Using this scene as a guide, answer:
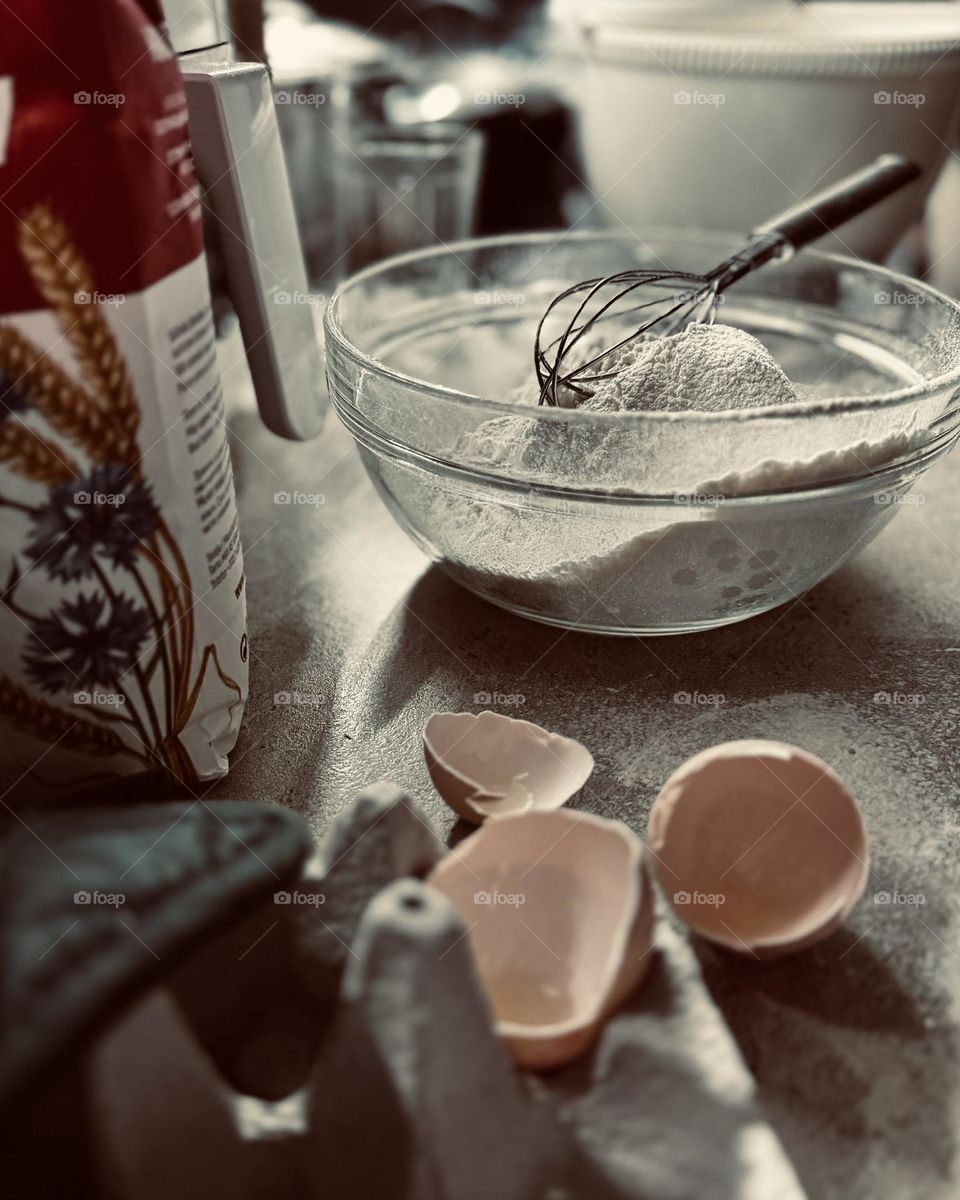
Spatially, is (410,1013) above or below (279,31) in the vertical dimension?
below

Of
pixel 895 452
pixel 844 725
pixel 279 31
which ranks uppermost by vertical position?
pixel 279 31

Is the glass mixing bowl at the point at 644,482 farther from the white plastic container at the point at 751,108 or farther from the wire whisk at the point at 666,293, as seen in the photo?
the white plastic container at the point at 751,108

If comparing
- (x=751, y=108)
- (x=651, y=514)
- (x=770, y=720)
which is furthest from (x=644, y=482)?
(x=751, y=108)

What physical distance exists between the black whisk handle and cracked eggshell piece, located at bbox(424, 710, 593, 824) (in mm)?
415

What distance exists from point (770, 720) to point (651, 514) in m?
0.12

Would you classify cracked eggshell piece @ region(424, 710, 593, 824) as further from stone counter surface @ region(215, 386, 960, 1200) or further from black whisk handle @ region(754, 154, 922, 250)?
black whisk handle @ region(754, 154, 922, 250)

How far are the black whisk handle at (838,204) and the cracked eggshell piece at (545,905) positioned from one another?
49cm

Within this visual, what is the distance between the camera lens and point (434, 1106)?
0.28 metres

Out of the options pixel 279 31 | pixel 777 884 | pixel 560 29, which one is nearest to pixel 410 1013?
pixel 777 884

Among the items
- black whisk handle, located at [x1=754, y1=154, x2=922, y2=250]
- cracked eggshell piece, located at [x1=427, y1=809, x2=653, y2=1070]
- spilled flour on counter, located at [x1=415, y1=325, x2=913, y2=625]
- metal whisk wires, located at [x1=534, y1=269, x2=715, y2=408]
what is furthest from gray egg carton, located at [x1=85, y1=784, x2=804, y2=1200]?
black whisk handle, located at [x1=754, y1=154, x2=922, y2=250]

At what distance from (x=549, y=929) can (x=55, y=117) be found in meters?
0.32

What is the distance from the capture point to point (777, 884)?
15.5 inches

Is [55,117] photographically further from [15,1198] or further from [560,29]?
[560,29]

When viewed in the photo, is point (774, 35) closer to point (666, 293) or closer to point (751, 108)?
point (751, 108)
